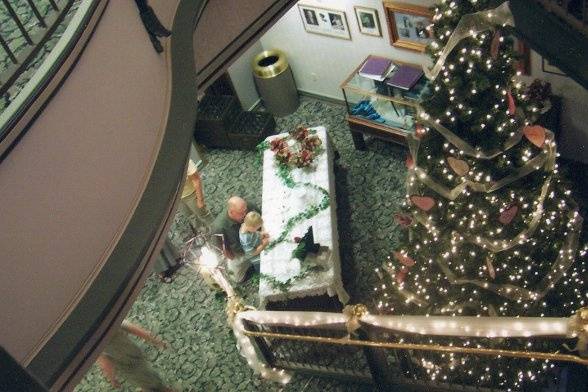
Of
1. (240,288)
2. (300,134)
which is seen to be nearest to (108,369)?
(240,288)

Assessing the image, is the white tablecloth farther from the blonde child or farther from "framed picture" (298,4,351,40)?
"framed picture" (298,4,351,40)

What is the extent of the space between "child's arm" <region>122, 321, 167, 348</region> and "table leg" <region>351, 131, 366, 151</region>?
3.58m

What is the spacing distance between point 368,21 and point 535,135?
155 inches

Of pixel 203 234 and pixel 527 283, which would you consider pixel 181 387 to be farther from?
pixel 527 283

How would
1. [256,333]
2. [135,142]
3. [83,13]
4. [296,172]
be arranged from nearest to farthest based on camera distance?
[83,13]
[135,142]
[256,333]
[296,172]

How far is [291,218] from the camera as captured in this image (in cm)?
661

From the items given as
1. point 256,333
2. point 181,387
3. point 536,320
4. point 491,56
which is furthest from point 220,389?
point 491,56

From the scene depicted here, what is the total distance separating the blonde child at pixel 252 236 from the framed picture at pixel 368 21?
116 inches

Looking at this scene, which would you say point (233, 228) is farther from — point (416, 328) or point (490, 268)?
point (416, 328)

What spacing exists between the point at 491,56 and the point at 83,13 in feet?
8.69

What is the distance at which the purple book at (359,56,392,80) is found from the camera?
7512 millimetres

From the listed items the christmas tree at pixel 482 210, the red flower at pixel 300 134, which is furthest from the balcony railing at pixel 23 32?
the red flower at pixel 300 134

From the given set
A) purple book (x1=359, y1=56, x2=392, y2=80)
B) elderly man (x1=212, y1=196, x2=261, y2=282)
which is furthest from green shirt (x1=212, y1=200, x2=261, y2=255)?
purple book (x1=359, y1=56, x2=392, y2=80)

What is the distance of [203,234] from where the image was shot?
7156 mm
